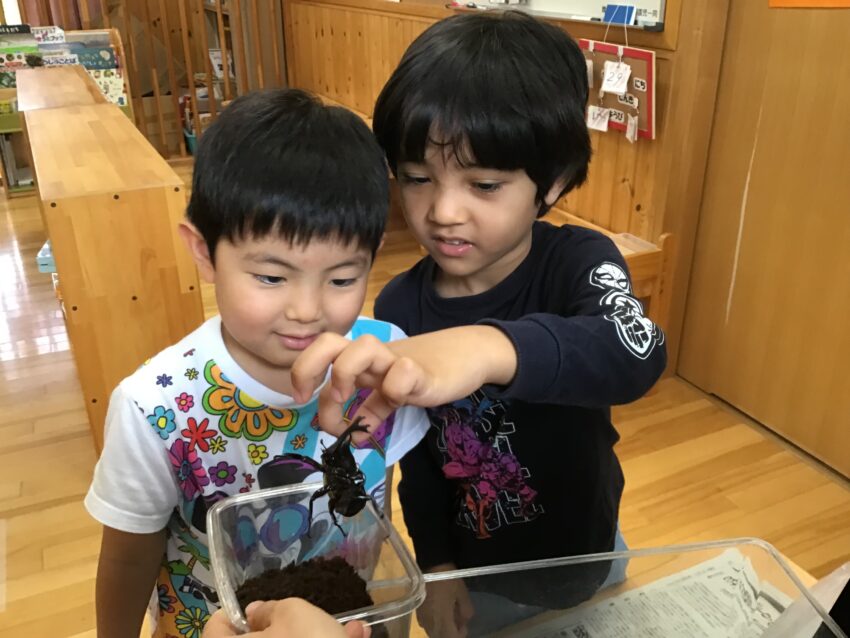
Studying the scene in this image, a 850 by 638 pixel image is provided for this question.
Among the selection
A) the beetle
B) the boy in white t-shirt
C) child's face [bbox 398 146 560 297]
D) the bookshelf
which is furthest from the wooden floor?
the bookshelf

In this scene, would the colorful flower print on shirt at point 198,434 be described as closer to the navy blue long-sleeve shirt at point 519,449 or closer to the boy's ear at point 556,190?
the navy blue long-sleeve shirt at point 519,449

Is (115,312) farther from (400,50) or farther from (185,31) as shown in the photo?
(185,31)

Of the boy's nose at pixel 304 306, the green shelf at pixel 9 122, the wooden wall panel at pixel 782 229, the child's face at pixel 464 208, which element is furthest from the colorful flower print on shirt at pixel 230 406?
the green shelf at pixel 9 122

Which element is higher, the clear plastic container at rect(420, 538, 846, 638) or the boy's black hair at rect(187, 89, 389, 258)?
the boy's black hair at rect(187, 89, 389, 258)

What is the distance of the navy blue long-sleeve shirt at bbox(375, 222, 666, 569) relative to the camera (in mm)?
740

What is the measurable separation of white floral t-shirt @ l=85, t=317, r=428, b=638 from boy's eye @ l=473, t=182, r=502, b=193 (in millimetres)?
230

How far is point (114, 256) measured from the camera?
137 cm

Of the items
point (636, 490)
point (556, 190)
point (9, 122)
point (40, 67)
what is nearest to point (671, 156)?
point (636, 490)

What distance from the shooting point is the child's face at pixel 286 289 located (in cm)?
62

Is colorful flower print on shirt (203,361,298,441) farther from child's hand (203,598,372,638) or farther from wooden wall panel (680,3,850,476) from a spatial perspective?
wooden wall panel (680,3,850,476)

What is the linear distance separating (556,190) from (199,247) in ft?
1.15

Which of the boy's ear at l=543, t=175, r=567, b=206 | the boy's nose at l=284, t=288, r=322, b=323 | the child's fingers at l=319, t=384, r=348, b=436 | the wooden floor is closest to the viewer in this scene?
the child's fingers at l=319, t=384, r=348, b=436

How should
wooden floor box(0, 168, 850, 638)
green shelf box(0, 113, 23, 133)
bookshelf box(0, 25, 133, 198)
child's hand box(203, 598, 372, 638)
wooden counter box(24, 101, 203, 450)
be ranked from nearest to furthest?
child's hand box(203, 598, 372, 638) < wooden counter box(24, 101, 203, 450) < wooden floor box(0, 168, 850, 638) < bookshelf box(0, 25, 133, 198) < green shelf box(0, 113, 23, 133)

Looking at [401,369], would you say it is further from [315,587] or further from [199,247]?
[199,247]
